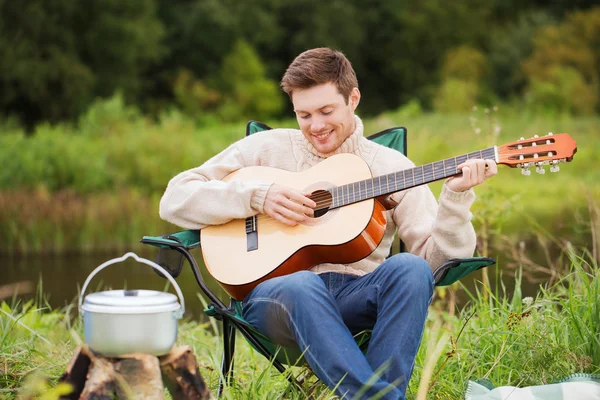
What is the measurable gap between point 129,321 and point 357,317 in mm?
824

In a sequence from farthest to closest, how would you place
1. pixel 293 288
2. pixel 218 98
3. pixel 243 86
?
pixel 218 98, pixel 243 86, pixel 293 288

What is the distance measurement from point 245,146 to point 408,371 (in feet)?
3.45

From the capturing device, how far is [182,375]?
6.33 feet

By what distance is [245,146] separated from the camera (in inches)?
112

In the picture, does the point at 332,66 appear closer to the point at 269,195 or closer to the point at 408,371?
the point at 269,195

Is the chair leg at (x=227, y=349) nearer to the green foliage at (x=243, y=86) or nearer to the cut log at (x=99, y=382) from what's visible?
the cut log at (x=99, y=382)

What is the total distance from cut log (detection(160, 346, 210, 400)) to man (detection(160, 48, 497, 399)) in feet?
1.08

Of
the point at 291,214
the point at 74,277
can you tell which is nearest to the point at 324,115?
the point at 291,214

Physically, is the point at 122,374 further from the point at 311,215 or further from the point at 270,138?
the point at 270,138

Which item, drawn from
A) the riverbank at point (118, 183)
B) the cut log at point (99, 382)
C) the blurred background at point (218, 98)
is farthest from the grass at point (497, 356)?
the riverbank at point (118, 183)

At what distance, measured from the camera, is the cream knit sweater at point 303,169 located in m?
2.45

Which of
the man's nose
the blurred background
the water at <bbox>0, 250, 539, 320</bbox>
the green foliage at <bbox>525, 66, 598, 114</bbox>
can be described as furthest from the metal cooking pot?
the green foliage at <bbox>525, 66, 598, 114</bbox>

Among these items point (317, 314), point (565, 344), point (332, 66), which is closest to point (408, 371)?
point (317, 314)

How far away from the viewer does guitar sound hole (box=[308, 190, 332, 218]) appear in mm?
2545
